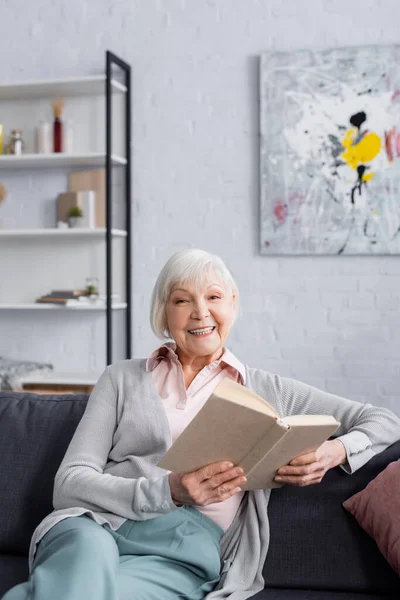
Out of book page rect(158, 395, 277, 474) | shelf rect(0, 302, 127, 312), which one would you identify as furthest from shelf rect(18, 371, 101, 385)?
book page rect(158, 395, 277, 474)

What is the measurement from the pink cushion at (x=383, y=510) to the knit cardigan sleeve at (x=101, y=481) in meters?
0.46

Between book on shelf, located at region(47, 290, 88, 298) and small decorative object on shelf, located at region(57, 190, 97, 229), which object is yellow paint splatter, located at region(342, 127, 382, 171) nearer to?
small decorative object on shelf, located at region(57, 190, 97, 229)

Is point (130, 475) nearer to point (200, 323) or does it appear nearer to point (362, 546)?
point (200, 323)

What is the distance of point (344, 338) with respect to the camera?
13.5 ft

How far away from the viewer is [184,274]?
6.59 ft

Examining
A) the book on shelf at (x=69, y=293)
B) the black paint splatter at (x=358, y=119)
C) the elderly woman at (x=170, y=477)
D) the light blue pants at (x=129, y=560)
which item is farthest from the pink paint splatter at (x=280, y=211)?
the light blue pants at (x=129, y=560)

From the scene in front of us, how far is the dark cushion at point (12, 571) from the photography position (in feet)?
6.16

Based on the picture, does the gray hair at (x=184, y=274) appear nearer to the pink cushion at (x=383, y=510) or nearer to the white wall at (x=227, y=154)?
the pink cushion at (x=383, y=510)

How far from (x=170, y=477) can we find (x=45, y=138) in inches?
117

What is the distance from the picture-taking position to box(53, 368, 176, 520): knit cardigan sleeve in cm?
173

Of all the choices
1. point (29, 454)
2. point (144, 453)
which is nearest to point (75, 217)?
point (29, 454)

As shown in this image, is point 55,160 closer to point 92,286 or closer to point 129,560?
point 92,286

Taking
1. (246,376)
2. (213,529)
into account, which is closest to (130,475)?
(213,529)

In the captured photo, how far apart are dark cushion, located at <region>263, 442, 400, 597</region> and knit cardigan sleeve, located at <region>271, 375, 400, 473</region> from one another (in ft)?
0.18
